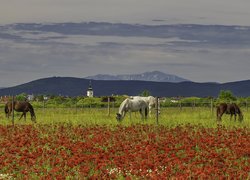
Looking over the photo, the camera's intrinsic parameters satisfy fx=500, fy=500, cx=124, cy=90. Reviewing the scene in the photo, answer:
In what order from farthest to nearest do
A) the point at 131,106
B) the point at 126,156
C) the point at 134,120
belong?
the point at 131,106 < the point at 134,120 < the point at 126,156

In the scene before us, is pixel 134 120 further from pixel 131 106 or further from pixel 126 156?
pixel 126 156

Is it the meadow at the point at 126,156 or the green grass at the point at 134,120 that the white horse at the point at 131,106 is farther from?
the meadow at the point at 126,156

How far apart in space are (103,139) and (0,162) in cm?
595

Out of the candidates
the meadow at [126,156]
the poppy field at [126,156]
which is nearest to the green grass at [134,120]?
the poppy field at [126,156]

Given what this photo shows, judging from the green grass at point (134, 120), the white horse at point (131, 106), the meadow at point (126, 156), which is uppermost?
A: the white horse at point (131, 106)

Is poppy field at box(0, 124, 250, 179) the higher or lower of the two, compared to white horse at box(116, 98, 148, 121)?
lower

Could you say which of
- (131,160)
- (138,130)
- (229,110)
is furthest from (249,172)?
(229,110)

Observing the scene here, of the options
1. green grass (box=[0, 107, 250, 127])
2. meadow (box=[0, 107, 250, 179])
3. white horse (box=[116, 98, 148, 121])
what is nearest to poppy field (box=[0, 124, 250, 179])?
meadow (box=[0, 107, 250, 179])

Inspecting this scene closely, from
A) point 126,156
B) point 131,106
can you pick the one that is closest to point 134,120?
point 131,106

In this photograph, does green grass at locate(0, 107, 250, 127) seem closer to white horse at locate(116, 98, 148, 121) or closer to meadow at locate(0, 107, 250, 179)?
white horse at locate(116, 98, 148, 121)

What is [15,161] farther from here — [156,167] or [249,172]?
[249,172]

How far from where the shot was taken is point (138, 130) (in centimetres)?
2377

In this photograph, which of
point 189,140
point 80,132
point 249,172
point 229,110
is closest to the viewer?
point 249,172

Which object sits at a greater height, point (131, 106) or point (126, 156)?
point (131, 106)
